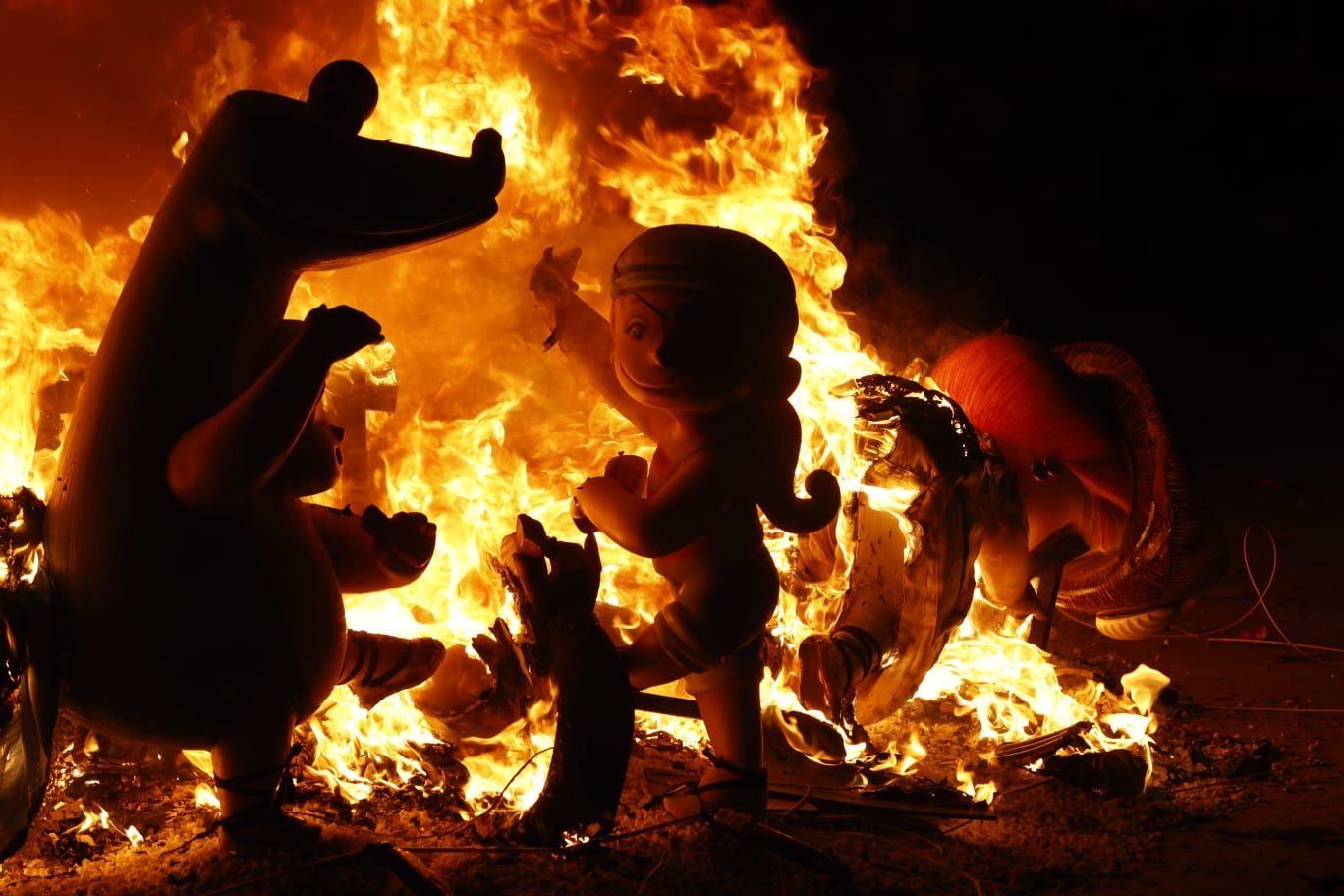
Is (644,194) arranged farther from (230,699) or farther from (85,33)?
(230,699)

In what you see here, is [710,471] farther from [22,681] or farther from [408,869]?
[22,681]

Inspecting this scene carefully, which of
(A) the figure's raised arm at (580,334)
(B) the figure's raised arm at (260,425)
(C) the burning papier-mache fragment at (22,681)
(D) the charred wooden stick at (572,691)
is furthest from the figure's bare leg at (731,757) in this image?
(C) the burning papier-mache fragment at (22,681)

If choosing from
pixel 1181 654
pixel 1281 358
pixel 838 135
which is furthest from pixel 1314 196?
pixel 1181 654

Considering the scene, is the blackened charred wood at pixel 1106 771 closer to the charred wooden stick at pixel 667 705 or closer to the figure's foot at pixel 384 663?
the charred wooden stick at pixel 667 705

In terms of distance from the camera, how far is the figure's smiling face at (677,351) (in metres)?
3.74

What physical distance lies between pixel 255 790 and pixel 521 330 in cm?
271

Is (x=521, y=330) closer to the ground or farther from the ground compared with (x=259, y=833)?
farther from the ground

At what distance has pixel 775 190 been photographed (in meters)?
5.50

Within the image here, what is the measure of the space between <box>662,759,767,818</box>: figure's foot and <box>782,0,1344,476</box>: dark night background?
9457 mm

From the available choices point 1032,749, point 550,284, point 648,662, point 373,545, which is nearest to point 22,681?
point 373,545

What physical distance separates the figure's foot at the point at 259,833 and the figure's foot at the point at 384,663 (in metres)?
0.48

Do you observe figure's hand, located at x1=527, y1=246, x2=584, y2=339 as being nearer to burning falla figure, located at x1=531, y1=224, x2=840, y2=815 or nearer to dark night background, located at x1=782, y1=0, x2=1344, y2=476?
burning falla figure, located at x1=531, y1=224, x2=840, y2=815

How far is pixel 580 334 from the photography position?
4.31 metres

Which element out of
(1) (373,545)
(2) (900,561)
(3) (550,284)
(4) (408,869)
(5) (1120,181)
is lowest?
(4) (408,869)
